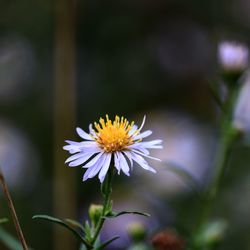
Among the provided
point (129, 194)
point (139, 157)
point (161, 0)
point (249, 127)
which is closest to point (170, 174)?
point (129, 194)

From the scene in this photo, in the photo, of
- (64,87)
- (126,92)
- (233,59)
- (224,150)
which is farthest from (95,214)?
(126,92)

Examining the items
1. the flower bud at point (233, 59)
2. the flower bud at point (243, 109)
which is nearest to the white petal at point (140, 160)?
the flower bud at point (233, 59)

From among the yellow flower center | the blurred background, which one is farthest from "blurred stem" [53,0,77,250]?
the yellow flower center

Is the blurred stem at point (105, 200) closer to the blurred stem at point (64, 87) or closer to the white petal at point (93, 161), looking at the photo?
the white petal at point (93, 161)

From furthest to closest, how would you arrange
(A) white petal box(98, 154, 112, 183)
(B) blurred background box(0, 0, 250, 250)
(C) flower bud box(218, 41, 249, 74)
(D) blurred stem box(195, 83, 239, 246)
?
(B) blurred background box(0, 0, 250, 250) → (C) flower bud box(218, 41, 249, 74) → (D) blurred stem box(195, 83, 239, 246) → (A) white petal box(98, 154, 112, 183)

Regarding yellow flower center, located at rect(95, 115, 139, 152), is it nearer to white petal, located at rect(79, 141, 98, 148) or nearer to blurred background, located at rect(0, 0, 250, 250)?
white petal, located at rect(79, 141, 98, 148)

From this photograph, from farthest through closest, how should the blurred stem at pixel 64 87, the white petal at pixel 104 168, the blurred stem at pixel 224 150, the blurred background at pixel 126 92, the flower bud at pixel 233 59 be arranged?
the blurred background at pixel 126 92 → the blurred stem at pixel 64 87 → the flower bud at pixel 233 59 → the blurred stem at pixel 224 150 → the white petal at pixel 104 168
